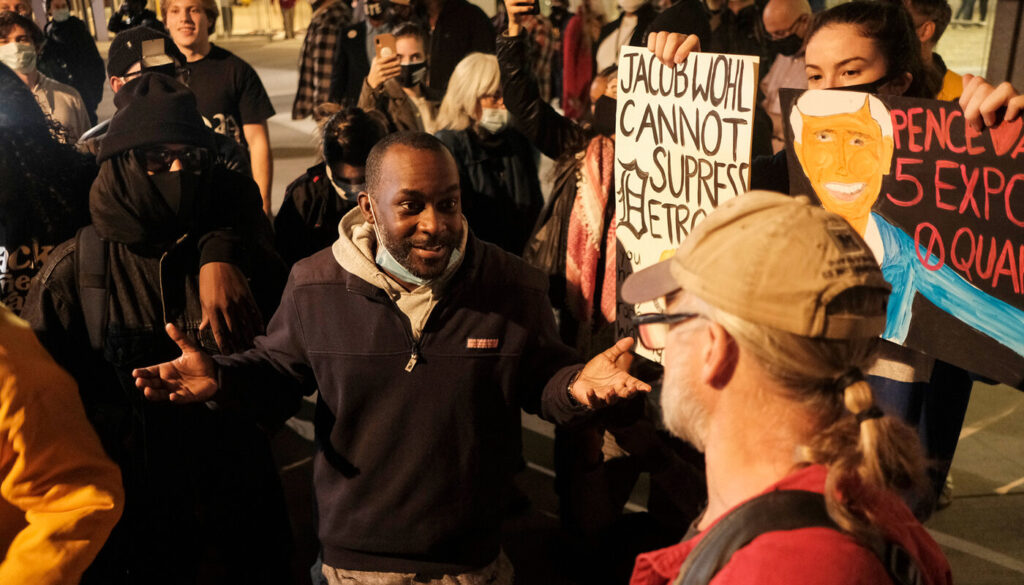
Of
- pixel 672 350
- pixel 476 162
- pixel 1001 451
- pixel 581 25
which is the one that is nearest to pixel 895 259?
pixel 672 350

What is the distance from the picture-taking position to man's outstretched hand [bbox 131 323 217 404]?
2287mm

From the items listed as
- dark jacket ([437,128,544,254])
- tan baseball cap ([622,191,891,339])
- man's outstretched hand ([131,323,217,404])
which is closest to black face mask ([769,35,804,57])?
dark jacket ([437,128,544,254])

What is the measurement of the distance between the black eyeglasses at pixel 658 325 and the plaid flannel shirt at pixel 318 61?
5995 millimetres

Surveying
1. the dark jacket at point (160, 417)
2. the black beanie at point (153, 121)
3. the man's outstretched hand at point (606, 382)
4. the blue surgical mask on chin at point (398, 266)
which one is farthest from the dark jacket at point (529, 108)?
the man's outstretched hand at point (606, 382)

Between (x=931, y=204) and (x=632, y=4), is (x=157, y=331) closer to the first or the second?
(x=931, y=204)

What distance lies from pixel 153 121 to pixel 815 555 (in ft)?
8.85

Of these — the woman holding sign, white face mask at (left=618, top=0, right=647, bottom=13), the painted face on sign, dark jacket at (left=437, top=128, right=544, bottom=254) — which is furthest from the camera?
white face mask at (left=618, top=0, right=647, bottom=13)

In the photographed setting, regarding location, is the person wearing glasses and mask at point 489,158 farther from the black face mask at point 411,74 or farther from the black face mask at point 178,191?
the black face mask at point 178,191

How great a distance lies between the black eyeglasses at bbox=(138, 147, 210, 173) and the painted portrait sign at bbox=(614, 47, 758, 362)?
1.48m

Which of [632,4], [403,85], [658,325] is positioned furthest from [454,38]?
[658,325]

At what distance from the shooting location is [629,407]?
103 inches

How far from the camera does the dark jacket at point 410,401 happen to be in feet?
8.23

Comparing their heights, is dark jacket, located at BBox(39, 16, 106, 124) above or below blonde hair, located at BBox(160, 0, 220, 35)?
below

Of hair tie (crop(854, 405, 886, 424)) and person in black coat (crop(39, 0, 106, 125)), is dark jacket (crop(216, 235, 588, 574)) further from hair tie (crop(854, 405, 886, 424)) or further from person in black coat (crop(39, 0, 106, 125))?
person in black coat (crop(39, 0, 106, 125))
